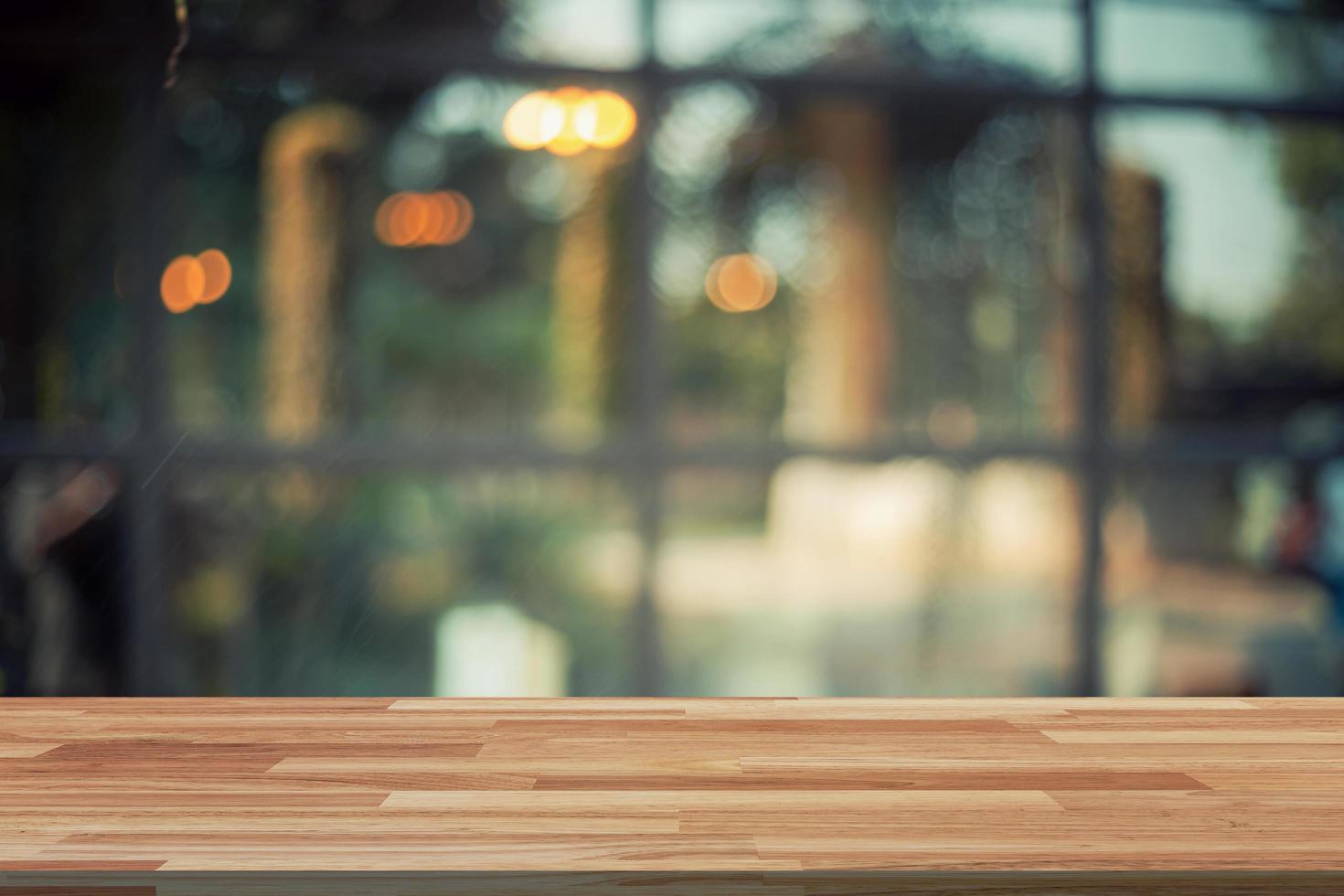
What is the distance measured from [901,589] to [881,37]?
149 cm

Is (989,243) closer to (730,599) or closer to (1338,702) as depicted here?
(730,599)

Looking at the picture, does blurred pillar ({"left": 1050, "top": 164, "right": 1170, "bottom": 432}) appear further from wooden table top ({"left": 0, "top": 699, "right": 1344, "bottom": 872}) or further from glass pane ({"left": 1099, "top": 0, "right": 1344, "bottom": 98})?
wooden table top ({"left": 0, "top": 699, "right": 1344, "bottom": 872})

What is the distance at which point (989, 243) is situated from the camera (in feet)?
10.4

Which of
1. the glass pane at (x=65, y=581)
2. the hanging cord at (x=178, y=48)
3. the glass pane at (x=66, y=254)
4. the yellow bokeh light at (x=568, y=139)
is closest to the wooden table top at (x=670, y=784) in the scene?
the glass pane at (x=65, y=581)

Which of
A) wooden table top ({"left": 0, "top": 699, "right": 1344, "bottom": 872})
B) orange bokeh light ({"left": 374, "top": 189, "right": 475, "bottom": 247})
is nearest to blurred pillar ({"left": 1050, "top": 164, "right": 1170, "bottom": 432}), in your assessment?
wooden table top ({"left": 0, "top": 699, "right": 1344, "bottom": 872})

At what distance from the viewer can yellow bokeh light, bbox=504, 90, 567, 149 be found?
9.53 feet

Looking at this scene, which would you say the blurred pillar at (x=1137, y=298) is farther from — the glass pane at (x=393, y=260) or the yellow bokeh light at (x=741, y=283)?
the glass pane at (x=393, y=260)

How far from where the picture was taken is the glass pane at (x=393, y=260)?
113 inches

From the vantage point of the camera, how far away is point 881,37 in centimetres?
301

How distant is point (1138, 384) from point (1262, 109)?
2.74 ft

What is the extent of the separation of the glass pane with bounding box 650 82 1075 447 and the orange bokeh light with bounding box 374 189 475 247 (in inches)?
20.7

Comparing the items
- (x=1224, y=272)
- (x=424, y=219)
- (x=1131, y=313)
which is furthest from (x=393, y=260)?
(x=1224, y=272)

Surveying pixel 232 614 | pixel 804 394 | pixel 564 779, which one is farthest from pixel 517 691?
pixel 564 779

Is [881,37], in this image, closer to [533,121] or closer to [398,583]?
[533,121]
